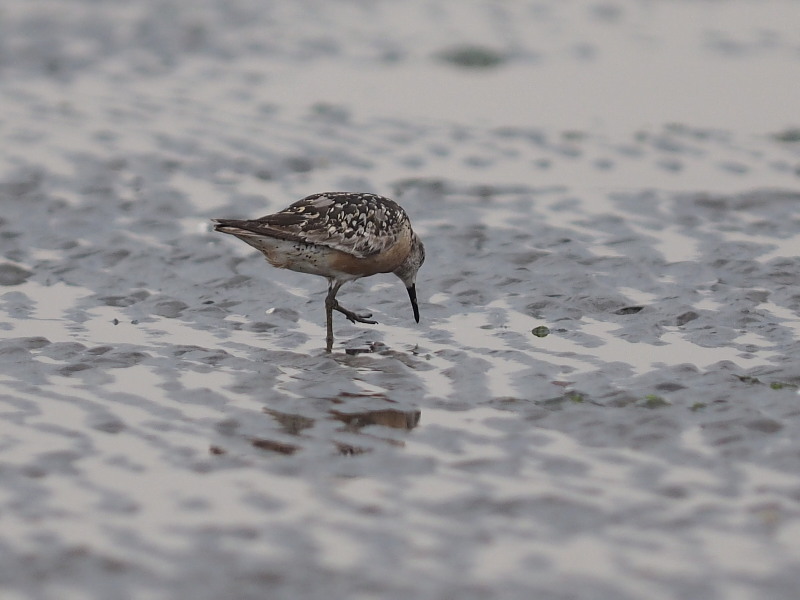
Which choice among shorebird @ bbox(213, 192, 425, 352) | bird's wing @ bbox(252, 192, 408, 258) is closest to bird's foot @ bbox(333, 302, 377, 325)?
shorebird @ bbox(213, 192, 425, 352)

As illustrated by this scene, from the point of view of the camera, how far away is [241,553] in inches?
274

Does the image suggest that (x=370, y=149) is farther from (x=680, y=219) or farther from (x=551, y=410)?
(x=551, y=410)

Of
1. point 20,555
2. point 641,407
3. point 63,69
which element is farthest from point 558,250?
point 63,69

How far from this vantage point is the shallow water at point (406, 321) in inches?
280

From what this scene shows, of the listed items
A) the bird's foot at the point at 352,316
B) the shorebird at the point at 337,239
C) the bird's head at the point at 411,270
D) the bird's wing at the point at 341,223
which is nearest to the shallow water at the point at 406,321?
the bird's foot at the point at 352,316

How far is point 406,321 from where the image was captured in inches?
465

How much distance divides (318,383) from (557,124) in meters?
9.37

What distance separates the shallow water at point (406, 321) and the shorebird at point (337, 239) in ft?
1.53

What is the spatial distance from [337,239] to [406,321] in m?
1.09

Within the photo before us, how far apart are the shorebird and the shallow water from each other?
0.47 metres

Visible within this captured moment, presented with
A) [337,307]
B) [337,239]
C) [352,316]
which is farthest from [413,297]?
[337,239]

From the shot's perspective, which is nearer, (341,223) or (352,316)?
(341,223)

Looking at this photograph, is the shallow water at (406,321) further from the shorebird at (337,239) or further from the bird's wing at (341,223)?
the bird's wing at (341,223)

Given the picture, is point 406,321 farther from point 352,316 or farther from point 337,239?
point 337,239
